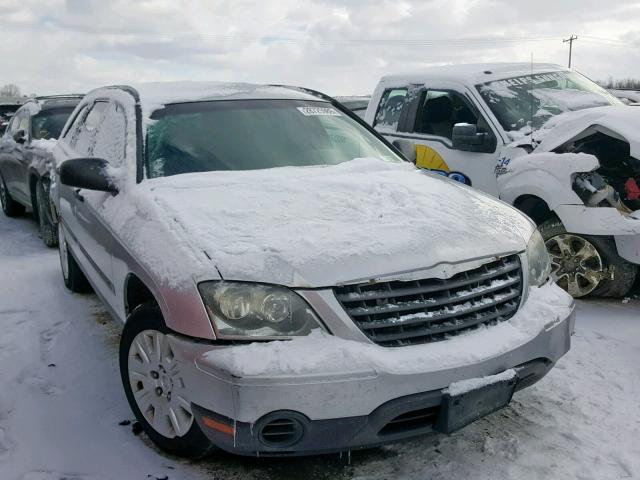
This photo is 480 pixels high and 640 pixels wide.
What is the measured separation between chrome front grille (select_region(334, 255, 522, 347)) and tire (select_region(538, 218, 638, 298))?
7.27ft

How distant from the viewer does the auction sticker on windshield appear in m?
4.09

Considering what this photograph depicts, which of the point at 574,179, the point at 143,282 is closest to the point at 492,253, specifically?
the point at 143,282

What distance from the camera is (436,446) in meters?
2.88

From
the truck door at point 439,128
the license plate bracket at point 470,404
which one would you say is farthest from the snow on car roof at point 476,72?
the license plate bracket at point 470,404

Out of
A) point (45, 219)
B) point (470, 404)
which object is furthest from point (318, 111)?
point (45, 219)

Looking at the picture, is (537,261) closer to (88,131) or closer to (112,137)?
(112,137)

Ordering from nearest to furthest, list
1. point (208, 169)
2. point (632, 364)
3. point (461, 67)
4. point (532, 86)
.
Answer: point (208, 169) < point (632, 364) < point (532, 86) < point (461, 67)

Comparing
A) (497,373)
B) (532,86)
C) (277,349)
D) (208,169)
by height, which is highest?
(532,86)

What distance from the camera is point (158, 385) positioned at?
267 cm

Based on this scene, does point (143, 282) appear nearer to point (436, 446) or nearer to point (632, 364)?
point (436, 446)

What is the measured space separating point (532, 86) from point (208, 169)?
3876mm

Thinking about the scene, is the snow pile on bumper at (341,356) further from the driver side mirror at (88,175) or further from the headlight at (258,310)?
the driver side mirror at (88,175)

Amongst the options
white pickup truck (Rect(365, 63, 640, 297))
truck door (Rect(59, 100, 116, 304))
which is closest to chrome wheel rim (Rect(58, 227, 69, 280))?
truck door (Rect(59, 100, 116, 304))

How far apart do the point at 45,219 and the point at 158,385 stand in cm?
472
